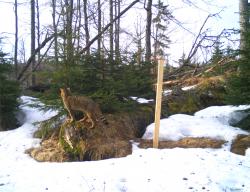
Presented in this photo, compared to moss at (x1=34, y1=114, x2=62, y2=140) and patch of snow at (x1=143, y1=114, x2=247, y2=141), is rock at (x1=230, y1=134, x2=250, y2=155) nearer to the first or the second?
patch of snow at (x1=143, y1=114, x2=247, y2=141)

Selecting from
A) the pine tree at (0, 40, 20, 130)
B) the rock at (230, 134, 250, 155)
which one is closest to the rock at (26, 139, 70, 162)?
the pine tree at (0, 40, 20, 130)

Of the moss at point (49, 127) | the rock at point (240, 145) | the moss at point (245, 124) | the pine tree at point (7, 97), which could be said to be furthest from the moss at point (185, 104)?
the pine tree at point (7, 97)

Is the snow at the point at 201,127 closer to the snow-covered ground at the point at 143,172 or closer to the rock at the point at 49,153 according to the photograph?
the snow-covered ground at the point at 143,172

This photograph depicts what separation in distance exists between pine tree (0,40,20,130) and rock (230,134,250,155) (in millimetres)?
6476

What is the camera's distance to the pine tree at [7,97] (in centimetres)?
1068

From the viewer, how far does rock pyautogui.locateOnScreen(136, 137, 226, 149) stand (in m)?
7.75

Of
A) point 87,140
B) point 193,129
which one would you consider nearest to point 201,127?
point 193,129

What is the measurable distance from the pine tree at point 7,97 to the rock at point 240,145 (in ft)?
21.2

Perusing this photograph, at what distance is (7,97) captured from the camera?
34.9 feet

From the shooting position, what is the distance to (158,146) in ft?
25.9

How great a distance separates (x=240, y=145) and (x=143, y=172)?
2.57 m

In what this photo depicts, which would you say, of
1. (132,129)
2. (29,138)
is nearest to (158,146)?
(132,129)

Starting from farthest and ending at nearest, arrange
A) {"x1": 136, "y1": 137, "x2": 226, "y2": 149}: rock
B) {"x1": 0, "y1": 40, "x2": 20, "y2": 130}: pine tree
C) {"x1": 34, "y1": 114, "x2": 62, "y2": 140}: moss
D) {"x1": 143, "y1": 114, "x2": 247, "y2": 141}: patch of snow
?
{"x1": 0, "y1": 40, "x2": 20, "y2": 130}: pine tree, {"x1": 34, "y1": 114, "x2": 62, "y2": 140}: moss, {"x1": 143, "y1": 114, "x2": 247, "y2": 141}: patch of snow, {"x1": 136, "y1": 137, "x2": 226, "y2": 149}: rock

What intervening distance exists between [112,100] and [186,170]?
11.2 ft
